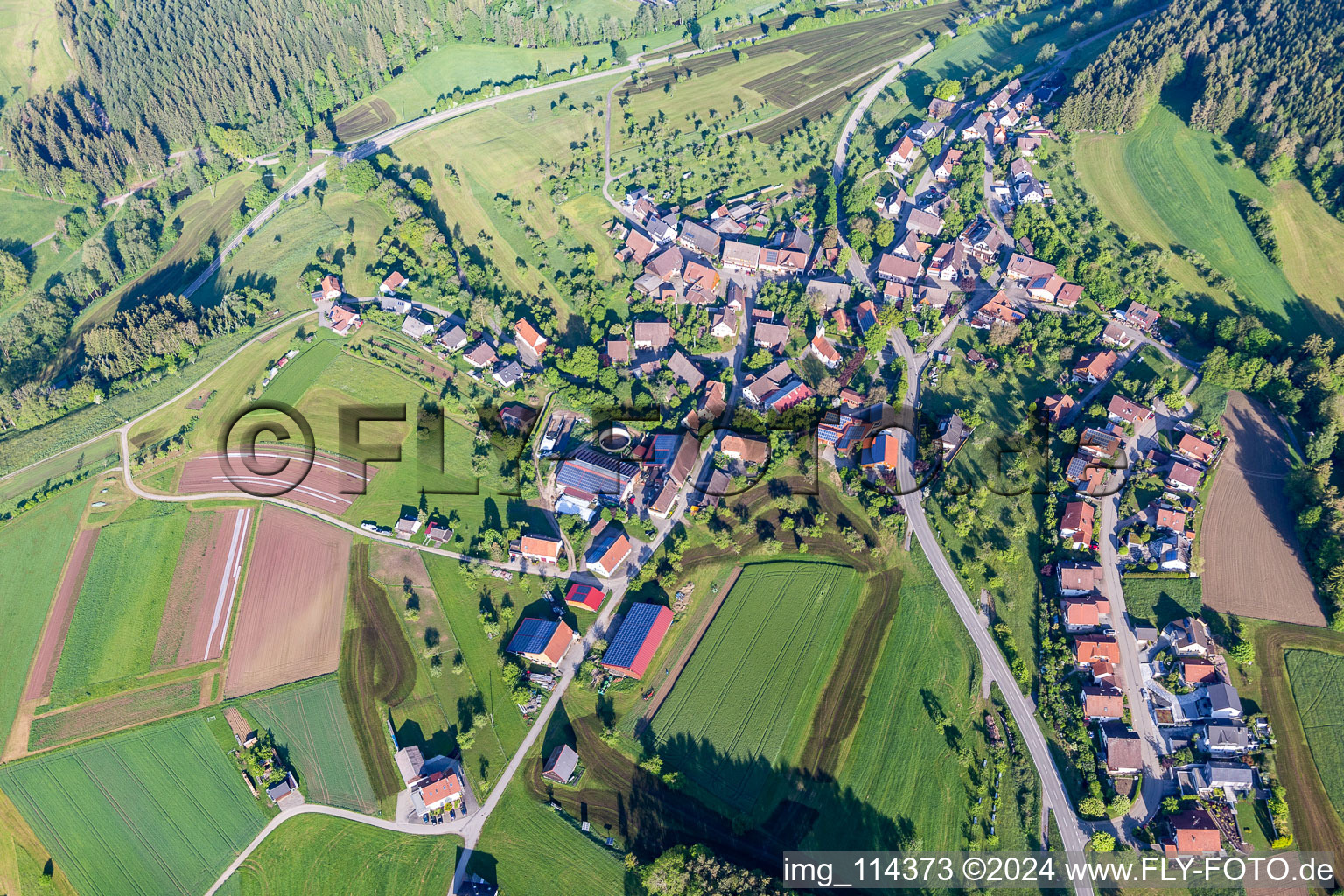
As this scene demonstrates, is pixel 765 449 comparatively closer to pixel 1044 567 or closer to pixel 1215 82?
pixel 1044 567

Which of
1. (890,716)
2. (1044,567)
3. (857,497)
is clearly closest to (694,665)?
(890,716)

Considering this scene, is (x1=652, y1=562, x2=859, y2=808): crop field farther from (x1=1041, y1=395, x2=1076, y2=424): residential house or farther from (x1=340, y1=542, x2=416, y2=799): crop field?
(x1=1041, y1=395, x2=1076, y2=424): residential house

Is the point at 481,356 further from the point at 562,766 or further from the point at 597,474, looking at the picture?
the point at 562,766

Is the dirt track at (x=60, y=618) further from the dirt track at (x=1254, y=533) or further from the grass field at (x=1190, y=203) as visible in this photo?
the grass field at (x=1190, y=203)

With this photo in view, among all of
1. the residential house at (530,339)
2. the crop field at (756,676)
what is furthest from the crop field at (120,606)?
the crop field at (756,676)

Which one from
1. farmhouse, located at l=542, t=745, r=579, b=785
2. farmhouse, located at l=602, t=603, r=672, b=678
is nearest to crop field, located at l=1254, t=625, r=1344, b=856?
farmhouse, located at l=602, t=603, r=672, b=678

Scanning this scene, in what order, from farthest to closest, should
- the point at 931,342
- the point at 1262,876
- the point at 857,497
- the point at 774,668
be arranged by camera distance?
the point at 931,342
the point at 857,497
the point at 774,668
the point at 1262,876

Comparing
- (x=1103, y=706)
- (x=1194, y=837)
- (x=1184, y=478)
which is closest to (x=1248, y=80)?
(x=1184, y=478)
